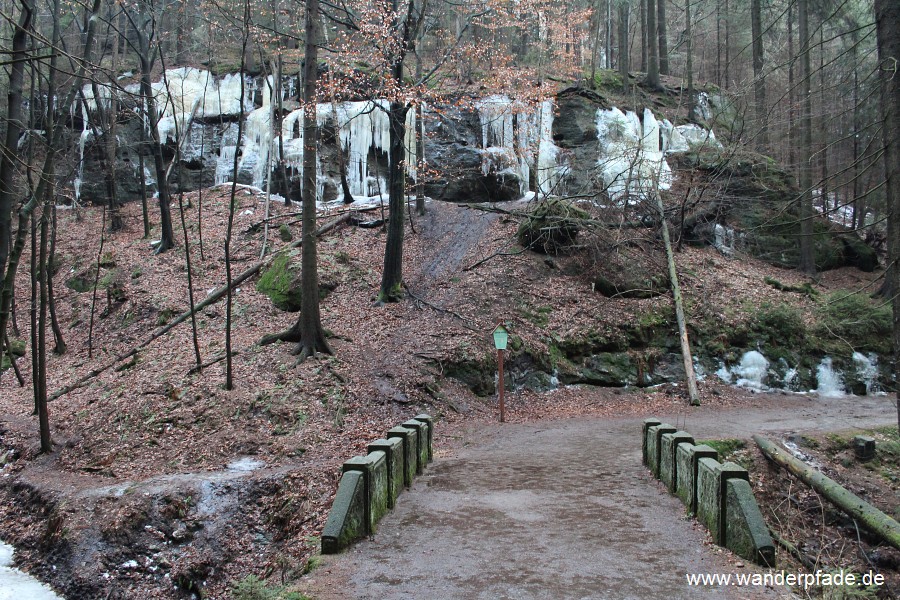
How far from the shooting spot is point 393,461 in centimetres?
632

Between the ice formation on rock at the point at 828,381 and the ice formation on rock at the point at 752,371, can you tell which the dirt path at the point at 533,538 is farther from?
the ice formation on rock at the point at 828,381

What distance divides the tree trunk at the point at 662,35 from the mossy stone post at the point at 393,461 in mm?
25984

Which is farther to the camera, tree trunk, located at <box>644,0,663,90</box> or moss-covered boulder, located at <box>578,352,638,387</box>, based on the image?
tree trunk, located at <box>644,0,663,90</box>

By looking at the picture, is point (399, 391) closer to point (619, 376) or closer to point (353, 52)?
point (619, 376)

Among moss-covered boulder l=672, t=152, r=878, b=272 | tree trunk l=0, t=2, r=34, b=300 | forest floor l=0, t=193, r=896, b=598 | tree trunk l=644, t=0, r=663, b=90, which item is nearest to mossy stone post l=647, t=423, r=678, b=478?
forest floor l=0, t=193, r=896, b=598

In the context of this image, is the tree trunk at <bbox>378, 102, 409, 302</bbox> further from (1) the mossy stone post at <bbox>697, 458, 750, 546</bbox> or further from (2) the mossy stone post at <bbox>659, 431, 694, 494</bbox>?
(1) the mossy stone post at <bbox>697, 458, 750, 546</bbox>

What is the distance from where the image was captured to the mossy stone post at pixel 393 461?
6152mm

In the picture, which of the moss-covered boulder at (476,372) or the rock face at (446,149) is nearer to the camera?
the moss-covered boulder at (476,372)

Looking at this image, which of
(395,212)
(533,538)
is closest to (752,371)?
(395,212)

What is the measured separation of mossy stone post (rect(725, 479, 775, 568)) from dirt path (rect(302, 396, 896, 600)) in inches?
5.8

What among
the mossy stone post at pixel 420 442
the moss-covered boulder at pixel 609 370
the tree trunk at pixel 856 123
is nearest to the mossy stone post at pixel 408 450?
the mossy stone post at pixel 420 442

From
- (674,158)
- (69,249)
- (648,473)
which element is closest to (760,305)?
(674,158)

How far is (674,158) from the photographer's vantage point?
69.3ft

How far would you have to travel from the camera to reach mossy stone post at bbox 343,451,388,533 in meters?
5.27
